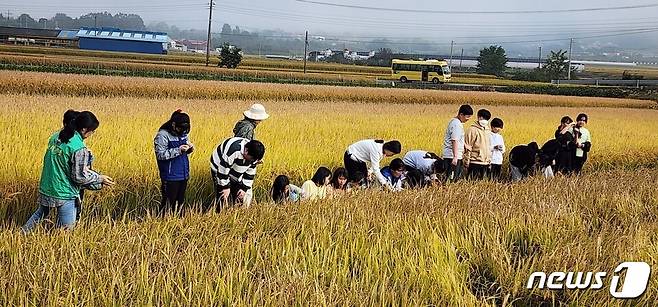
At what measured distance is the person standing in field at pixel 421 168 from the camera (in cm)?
818

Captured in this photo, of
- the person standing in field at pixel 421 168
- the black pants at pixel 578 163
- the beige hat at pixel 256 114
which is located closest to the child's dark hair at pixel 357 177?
the person standing in field at pixel 421 168

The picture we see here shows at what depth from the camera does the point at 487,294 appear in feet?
11.1

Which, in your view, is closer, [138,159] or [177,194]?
[177,194]

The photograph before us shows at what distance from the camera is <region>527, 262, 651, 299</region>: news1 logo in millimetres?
3279

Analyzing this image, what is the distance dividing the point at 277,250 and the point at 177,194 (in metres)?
3.07

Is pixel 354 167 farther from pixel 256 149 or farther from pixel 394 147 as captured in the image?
pixel 256 149

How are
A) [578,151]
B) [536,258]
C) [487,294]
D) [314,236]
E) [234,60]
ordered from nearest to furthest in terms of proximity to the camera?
1. [487,294]
2. [536,258]
3. [314,236]
4. [578,151]
5. [234,60]

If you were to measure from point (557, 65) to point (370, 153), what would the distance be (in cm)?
7583

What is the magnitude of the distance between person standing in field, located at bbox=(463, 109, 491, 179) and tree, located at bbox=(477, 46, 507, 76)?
7671 cm

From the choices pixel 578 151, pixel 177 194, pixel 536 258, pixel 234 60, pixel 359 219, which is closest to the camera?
pixel 536 258

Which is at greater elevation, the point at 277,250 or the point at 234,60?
the point at 234,60

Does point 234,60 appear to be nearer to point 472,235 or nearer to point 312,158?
point 312,158

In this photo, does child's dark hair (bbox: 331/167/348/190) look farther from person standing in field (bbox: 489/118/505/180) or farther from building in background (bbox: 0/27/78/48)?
building in background (bbox: 0/27/78/48)

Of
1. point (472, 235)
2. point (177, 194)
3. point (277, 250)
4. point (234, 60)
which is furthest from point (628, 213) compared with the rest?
point (234, 60)
